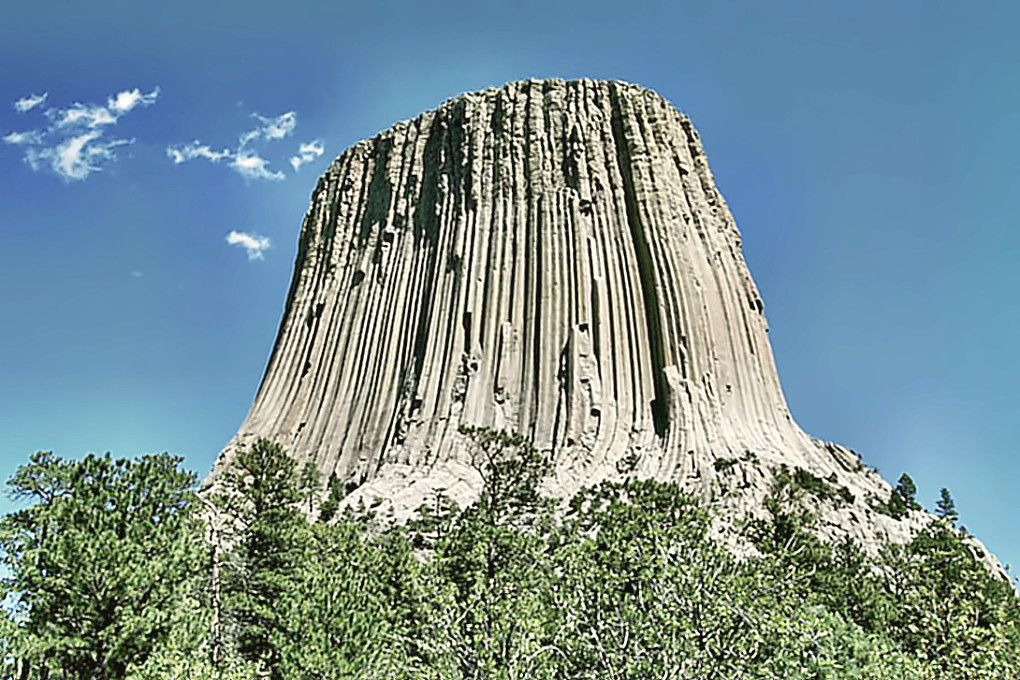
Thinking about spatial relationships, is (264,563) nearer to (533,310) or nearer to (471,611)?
(471,611)

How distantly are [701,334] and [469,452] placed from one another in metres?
15.7

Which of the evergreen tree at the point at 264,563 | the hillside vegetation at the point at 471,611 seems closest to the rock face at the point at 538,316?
the evergreen tree at the point at 264,563

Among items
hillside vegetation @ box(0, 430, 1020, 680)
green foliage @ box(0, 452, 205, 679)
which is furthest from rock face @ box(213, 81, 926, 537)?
green foliage @ box(0, 452, 205, 679)

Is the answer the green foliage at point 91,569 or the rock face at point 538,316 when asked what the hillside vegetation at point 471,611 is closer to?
the green foliage at point 91,569

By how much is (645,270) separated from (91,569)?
4224cm

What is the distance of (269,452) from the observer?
30.3 m

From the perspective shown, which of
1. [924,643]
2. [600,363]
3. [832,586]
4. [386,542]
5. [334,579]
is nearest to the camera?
[924,643]

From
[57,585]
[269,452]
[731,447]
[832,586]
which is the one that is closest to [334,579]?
[57,585]

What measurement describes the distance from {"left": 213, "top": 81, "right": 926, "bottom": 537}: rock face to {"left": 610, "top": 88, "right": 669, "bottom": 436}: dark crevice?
0.11 m

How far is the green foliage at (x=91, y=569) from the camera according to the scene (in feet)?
49.2

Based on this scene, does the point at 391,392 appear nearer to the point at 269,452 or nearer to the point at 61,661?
the point at 269,452

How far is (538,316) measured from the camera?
2048 inches

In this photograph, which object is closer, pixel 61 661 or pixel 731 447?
pixel 61 661

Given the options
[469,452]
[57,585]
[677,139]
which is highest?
[677,139]
